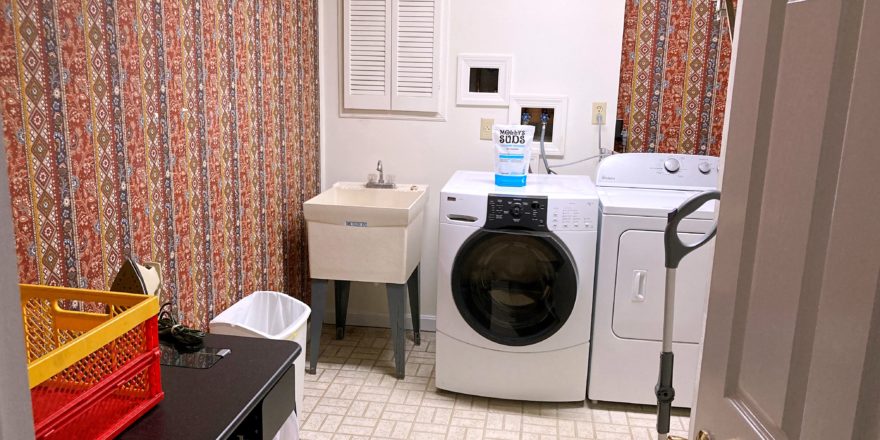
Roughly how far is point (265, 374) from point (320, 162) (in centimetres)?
233

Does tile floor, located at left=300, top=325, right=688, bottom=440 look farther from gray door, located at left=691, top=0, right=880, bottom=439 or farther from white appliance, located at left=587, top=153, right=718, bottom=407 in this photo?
gray door, located at left=691, top=0, right=880, bottom=439

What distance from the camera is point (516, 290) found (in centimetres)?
285

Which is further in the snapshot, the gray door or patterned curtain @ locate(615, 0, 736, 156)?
patterned curtain @ locate(615, 0, 736, 156)

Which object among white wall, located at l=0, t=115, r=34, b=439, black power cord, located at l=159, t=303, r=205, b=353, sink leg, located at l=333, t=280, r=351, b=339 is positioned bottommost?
sink leg, located at l=333, t=280, r=351, b=339

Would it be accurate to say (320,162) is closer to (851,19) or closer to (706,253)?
(706,253)

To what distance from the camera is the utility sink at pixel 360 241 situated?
2949 millimetres

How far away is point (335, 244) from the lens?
3025 mm

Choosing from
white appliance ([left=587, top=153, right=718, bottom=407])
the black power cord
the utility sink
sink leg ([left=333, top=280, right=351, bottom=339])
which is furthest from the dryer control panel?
the black power cord

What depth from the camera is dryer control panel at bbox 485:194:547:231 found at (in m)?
2.75

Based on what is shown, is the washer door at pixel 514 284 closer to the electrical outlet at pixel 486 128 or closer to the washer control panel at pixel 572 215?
the washer control panel at pixel 572 215

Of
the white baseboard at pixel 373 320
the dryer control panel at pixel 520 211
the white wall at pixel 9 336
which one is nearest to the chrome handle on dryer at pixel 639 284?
the dryer control panel at pixel 520 211

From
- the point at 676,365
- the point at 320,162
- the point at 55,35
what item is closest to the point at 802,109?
the point at 55,35

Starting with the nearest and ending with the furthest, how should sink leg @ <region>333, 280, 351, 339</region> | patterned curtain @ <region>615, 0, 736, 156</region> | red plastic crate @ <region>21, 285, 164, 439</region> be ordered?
1. red plastic crate @ <region>21, 285, 164, 439</region>
2. patterned curtain @ <region>615, 0, 736, 156</region>
3. sink leg @ <region>333, 280, 351, 339</region>

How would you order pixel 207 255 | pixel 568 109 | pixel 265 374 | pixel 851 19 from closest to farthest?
pixel 851 19 < pixel 265 374 < pixel 207 255 < pixel 568 109
